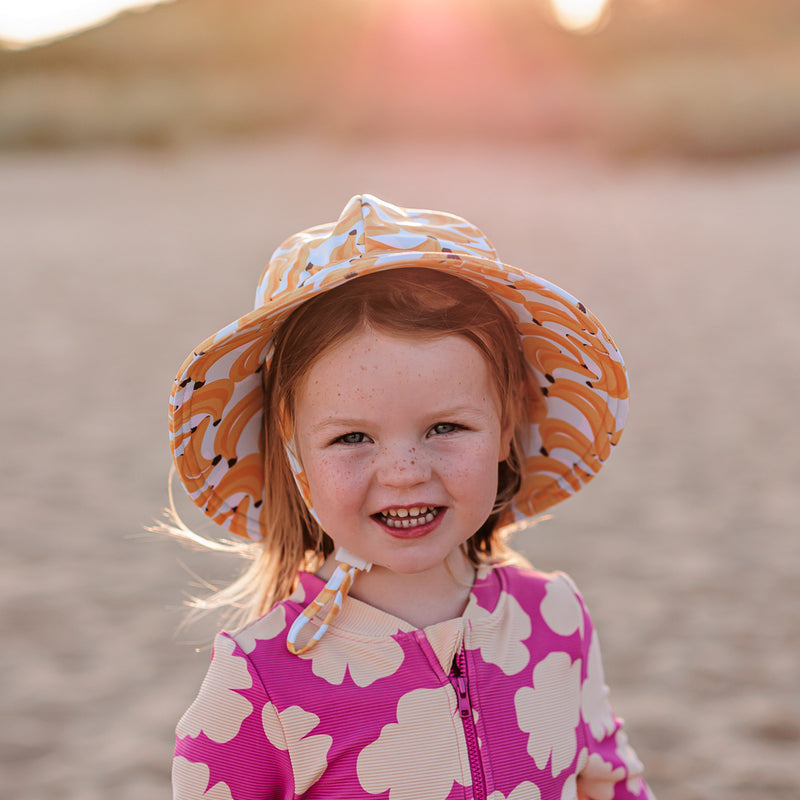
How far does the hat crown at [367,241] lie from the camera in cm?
162

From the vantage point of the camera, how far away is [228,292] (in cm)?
1168

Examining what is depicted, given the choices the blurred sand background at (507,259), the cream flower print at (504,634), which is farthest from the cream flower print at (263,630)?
the blurred sand background at (507,259)

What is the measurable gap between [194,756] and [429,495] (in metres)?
0.53

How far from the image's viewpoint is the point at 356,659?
5.40ft

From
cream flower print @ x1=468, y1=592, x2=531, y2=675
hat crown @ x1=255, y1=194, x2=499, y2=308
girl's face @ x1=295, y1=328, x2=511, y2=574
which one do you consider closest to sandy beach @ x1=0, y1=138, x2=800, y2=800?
cream flower print @ x1=468, y1=592, x2=531, y2=675

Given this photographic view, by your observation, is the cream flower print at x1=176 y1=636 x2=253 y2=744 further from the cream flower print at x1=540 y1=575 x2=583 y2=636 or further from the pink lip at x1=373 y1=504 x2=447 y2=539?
the cream flower print at x1=540 y1=575 x2=583 y2=636

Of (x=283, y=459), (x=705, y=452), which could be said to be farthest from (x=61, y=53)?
(x=283, y=459)

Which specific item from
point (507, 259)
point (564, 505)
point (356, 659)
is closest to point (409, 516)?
point (356, 659)

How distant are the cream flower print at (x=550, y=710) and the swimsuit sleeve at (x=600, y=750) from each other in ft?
0.23

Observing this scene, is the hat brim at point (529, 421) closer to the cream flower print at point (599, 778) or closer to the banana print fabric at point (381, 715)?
the banana print fabric at point (381, 715)

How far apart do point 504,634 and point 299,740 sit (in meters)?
0.40

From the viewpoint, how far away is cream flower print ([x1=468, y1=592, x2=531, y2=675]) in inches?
67.4

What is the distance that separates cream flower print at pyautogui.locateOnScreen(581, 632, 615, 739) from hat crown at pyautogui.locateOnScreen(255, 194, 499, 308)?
75cm

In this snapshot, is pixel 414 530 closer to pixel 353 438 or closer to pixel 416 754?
pixel 353 438
